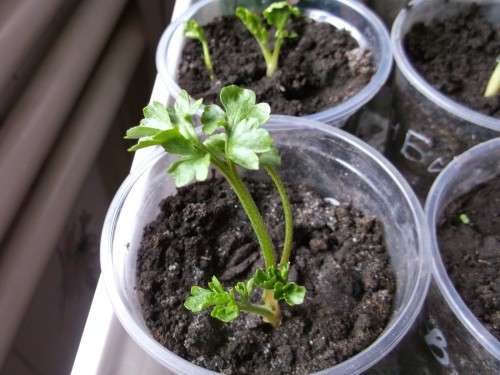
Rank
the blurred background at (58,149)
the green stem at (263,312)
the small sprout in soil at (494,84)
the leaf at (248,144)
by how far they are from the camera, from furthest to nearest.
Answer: the small sprout in soil at (494,84) → the blurred background at (58,149) → the green stem at (263,312) → the leaf at (248,144)

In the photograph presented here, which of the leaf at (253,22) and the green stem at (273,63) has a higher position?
the leaf at (253,22)

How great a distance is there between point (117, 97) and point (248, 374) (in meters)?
0.57

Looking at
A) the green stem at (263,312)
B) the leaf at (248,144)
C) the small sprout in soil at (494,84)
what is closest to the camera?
the leaf at (248,144)

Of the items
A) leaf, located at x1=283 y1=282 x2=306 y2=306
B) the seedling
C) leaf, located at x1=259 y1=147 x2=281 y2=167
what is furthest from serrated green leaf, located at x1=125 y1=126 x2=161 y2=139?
leaf, located at x1=283 y1=282 x2=306 y2=306

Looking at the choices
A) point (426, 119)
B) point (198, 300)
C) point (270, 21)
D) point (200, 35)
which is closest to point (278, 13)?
point (270, 21)

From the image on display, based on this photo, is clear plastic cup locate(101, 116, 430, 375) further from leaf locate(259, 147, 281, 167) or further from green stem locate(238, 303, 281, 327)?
leaf locate(259, 147, 281, 167)

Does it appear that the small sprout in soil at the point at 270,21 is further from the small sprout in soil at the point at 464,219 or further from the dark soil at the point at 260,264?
the small sprout in soil at the point at 464,219

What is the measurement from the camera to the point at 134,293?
65 cm

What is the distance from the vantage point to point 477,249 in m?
0.72

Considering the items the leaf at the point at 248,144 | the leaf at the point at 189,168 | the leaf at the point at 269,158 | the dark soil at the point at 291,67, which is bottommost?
the dark soil at the point at 291,67

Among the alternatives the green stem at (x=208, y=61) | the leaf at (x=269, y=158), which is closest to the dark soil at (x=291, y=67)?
the green stem at (x=208, y=61)

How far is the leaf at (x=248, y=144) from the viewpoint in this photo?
457 mm

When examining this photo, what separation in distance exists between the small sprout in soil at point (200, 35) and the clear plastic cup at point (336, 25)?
4 cm

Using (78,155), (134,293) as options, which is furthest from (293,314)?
(78,155)
